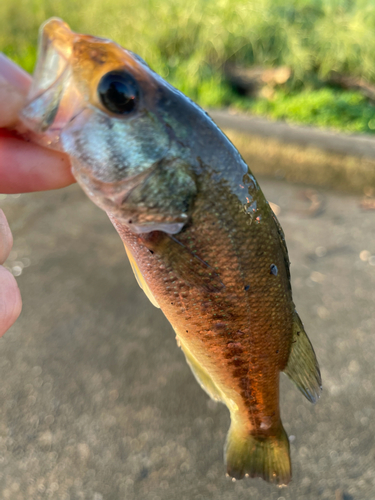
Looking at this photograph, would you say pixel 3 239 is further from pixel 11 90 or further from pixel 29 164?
pixel 11 90

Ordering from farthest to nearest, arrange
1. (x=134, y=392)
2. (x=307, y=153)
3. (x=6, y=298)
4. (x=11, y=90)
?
(x=307, y=153) → (x=134, y=392) → (x=6, y=298) → (x=11, y=90)

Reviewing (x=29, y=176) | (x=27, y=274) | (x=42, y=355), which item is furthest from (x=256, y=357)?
(x=27, y=274)

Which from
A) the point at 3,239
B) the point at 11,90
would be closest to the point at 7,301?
the point at 3,239

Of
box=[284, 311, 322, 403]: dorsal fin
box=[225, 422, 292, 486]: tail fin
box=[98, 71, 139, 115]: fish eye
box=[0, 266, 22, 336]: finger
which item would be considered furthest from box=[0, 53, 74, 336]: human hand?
box=[225, 422, 292, 486]: tail fin

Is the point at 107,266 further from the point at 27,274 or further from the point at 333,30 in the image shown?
the point at 333,30

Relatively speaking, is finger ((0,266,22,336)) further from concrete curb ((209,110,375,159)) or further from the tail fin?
concrete curb ((209,110,375,159))

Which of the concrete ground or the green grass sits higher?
the green grass

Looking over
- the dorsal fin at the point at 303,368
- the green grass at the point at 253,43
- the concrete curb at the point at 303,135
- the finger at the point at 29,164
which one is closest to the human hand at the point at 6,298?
the finger at the point at 29,164
